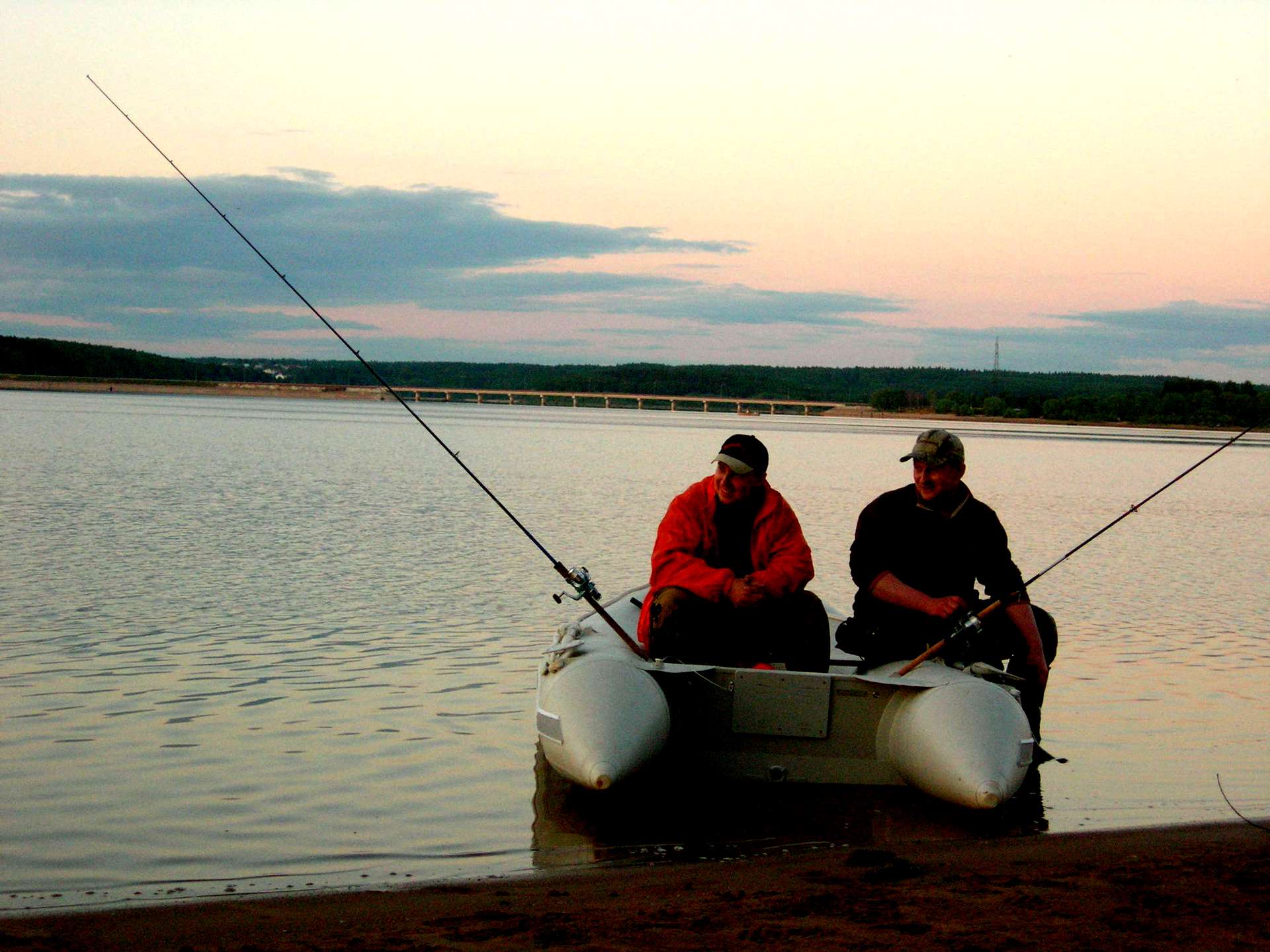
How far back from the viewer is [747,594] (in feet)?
20.3

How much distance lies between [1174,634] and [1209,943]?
7.96 meters

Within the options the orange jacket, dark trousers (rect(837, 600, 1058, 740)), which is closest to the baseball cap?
the orange jacket

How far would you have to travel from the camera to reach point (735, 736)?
587 cm

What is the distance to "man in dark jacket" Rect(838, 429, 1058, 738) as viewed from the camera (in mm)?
6203

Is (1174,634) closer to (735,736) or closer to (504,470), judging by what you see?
(735,736)

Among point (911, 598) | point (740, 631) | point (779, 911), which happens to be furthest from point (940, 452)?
point (779, 911)

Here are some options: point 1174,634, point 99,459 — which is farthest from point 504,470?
point 1174,634

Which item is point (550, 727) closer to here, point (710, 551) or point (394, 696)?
point (710, 551)

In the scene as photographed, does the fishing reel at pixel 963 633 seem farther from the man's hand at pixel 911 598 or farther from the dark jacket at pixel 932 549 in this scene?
the dark jacket at pixel 932 549

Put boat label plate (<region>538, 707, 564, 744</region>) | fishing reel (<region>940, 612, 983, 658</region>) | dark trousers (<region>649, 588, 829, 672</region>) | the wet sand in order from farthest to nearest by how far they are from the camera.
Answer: dark trousers (<region>649, 588, 829, 672</region>) → fishing reel (<region>940, 612, 983, 658</region>) → boat label plate (<region>538, 707, 564, 744</region>) → the wet sand

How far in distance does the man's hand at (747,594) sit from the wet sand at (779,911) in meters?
1.26

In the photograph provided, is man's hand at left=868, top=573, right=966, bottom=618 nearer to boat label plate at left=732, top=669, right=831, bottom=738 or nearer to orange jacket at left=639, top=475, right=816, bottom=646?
orange jacket at left=639, top=475, right=816, bottom=646

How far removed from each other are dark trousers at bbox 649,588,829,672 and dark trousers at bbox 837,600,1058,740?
22 cm

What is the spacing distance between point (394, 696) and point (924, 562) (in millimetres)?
3345
